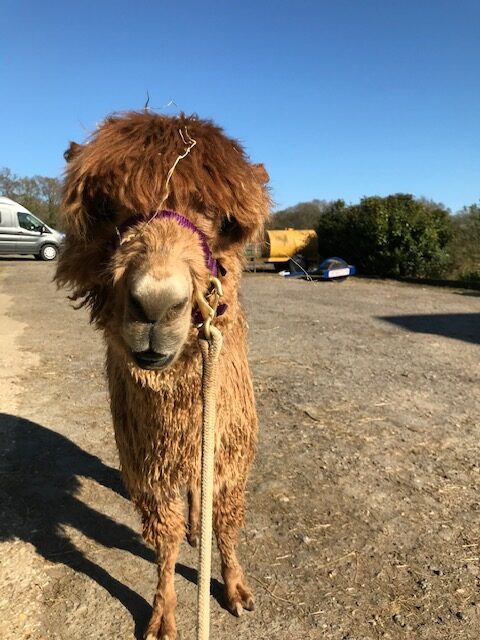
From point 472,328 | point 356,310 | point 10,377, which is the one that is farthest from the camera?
point 356,310

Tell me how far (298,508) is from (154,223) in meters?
2.66

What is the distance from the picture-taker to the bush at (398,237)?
68.6 ft

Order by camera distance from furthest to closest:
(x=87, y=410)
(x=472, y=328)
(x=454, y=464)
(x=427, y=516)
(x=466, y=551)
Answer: (x=472, y=328) < (x=87, y=410) < (x=454, y=464) < (x=427, y=516) < (x=466, y=551)

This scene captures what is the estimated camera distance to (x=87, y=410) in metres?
5.86

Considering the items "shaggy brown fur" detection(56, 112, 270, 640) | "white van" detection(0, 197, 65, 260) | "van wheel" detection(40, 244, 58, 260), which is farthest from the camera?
"van wheel" detection(40, 244, 58, 260)

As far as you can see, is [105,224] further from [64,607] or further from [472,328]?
[472,328]

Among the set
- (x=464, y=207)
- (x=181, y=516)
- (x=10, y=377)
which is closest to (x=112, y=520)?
(x=181, y=516)

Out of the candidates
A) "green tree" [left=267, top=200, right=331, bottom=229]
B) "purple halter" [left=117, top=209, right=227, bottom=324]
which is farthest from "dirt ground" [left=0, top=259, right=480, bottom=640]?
"green tree" [left=267, top=200, right=331, bottom=229]

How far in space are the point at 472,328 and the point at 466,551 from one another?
25.8 ft

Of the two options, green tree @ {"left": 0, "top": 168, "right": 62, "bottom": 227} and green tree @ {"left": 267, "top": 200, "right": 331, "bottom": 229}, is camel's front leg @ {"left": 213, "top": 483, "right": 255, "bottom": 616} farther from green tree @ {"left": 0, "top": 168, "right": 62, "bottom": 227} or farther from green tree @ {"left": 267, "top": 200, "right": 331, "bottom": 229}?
green tree @ {"left": 0, "top": 168, "right": 62, "bottom": 227}

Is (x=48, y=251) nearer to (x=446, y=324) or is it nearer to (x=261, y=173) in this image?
(x=446, y=324)

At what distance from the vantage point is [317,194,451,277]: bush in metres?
20.9

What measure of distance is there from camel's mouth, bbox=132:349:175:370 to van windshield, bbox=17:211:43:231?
2782cm

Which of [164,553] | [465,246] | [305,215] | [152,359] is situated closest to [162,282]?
[152,359]
